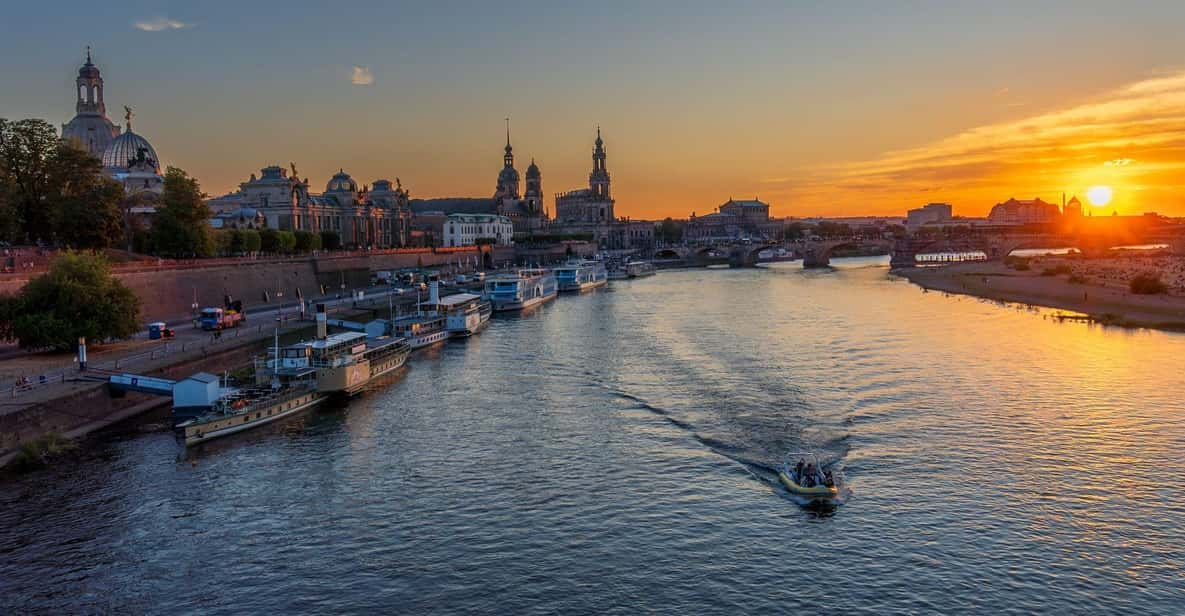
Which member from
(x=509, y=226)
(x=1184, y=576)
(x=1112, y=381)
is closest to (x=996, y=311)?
(x=1112, y=381)

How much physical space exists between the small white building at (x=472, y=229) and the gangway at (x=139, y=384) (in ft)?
362

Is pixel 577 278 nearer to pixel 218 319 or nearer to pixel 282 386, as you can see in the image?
pixel 218 319

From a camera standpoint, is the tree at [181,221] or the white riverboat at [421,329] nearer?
the white riverboat at [421,329]

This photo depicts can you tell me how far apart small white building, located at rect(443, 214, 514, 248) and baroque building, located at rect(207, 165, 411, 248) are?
10062 mm

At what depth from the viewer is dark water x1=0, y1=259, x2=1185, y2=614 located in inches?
674

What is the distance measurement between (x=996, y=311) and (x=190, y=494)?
6110 centimetres

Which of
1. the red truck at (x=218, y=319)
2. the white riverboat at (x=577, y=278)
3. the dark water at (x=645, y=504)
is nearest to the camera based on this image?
the dark water at (x=645, y=504)

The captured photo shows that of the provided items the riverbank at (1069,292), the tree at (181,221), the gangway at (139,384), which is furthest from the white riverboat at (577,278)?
the gangway at (139,384)

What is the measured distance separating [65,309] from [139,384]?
7446 mm

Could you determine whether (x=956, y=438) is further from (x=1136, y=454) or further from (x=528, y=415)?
(x=528, y=415)

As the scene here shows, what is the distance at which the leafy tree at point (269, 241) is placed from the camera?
77375 millimetres

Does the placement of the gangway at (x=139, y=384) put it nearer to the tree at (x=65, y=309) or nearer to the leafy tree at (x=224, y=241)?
the tree at (x=65, y=309)

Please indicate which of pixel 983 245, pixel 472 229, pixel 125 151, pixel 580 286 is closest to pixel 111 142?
pixel 125 151

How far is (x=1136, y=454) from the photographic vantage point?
25.1 meters
